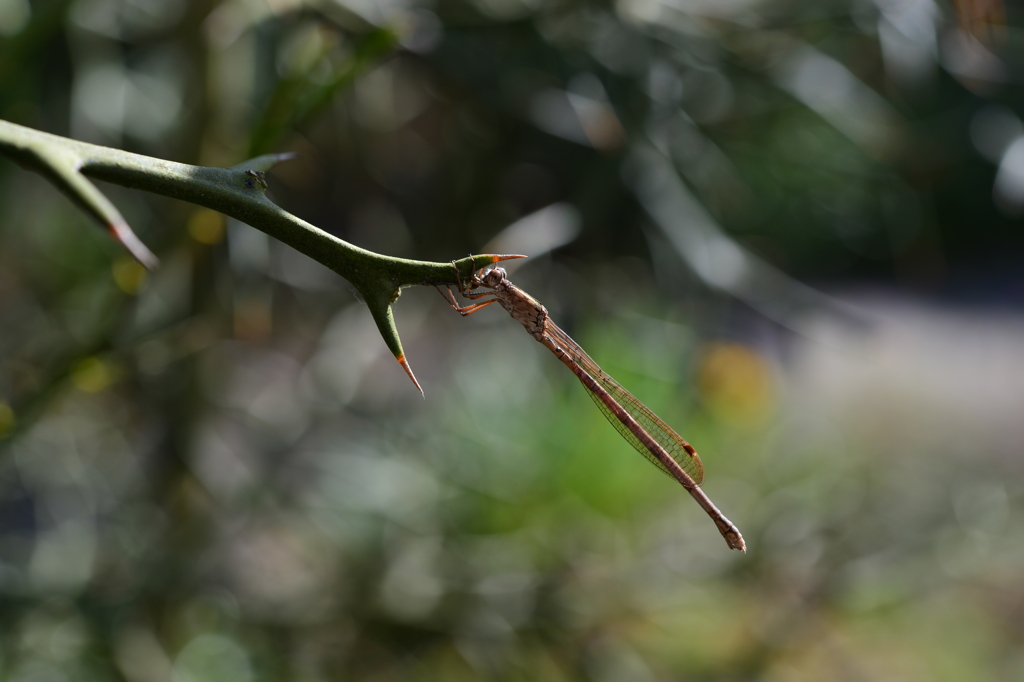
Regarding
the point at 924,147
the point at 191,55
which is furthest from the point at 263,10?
the point at 924,147

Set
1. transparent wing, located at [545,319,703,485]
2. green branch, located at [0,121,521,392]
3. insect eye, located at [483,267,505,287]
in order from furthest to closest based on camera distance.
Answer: transparent wing, located at [545,319,703,485]
insect eye, located at [483,267,505,287]
green branch, located at [0,121,521,392]

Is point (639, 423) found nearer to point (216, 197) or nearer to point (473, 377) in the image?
point (473, 377)

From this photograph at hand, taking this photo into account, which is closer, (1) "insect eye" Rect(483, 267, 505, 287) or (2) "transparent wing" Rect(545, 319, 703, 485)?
(1) "insect eye" Rect(483, 267, 505, 287)

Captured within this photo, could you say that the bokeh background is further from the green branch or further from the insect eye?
the green branch

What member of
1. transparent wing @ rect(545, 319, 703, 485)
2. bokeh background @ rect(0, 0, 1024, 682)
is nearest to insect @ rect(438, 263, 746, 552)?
transparent wing @ rect(545, 319, 703, 485)

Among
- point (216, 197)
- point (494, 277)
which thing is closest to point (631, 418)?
point (494, 277)
